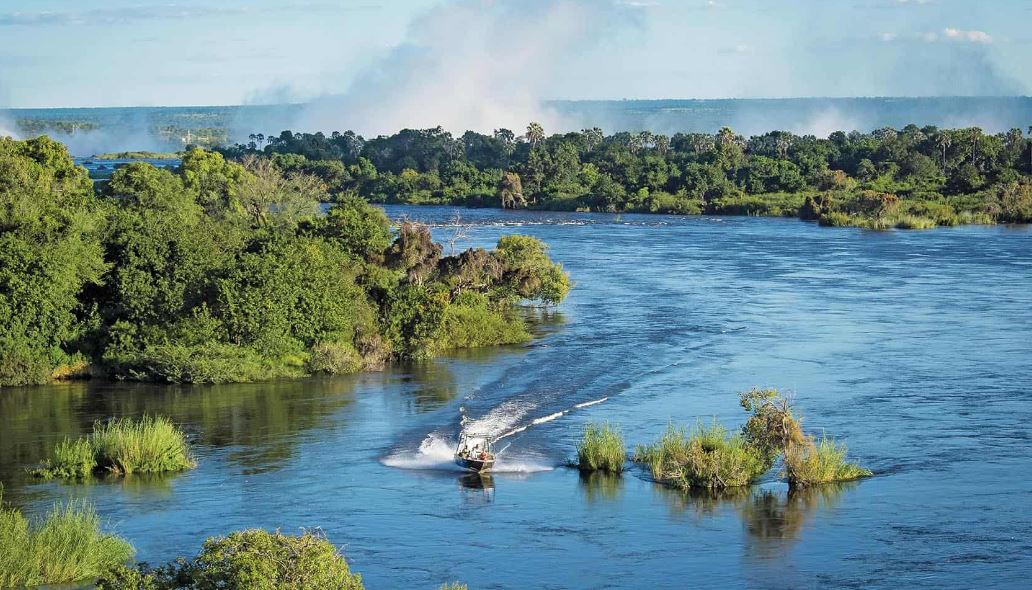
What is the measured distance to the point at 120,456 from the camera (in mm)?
30938

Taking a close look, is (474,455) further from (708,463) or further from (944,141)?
(944,141)

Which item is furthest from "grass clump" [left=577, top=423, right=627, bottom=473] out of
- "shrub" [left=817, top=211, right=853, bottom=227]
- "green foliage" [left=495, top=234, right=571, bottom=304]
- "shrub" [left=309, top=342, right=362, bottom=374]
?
"shrub" [left=817, top=211, right=853, bottom=227]

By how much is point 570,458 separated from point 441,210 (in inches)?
3353

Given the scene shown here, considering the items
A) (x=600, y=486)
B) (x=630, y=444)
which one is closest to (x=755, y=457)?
(x=600, y=486)

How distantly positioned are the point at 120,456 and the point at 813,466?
1555 cm

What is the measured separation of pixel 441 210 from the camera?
116m

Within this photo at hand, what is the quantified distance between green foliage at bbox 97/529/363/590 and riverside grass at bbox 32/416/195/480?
1427cm

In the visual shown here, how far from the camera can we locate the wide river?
2505 centimetres

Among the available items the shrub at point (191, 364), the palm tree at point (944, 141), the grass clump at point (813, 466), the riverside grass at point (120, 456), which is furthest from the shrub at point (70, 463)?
the palm tree at point (944, 141)

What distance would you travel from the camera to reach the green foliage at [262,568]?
16.2 m

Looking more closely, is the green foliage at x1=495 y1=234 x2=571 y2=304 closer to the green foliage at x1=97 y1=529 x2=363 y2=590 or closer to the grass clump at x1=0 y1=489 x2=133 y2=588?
the grass clump at x1=0 y1=489 x2=133 y2=588

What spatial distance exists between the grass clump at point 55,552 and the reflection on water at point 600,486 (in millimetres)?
9919

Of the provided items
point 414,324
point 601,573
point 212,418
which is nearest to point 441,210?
point 414,324

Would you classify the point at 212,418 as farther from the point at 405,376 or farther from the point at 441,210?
the point at 441,210
